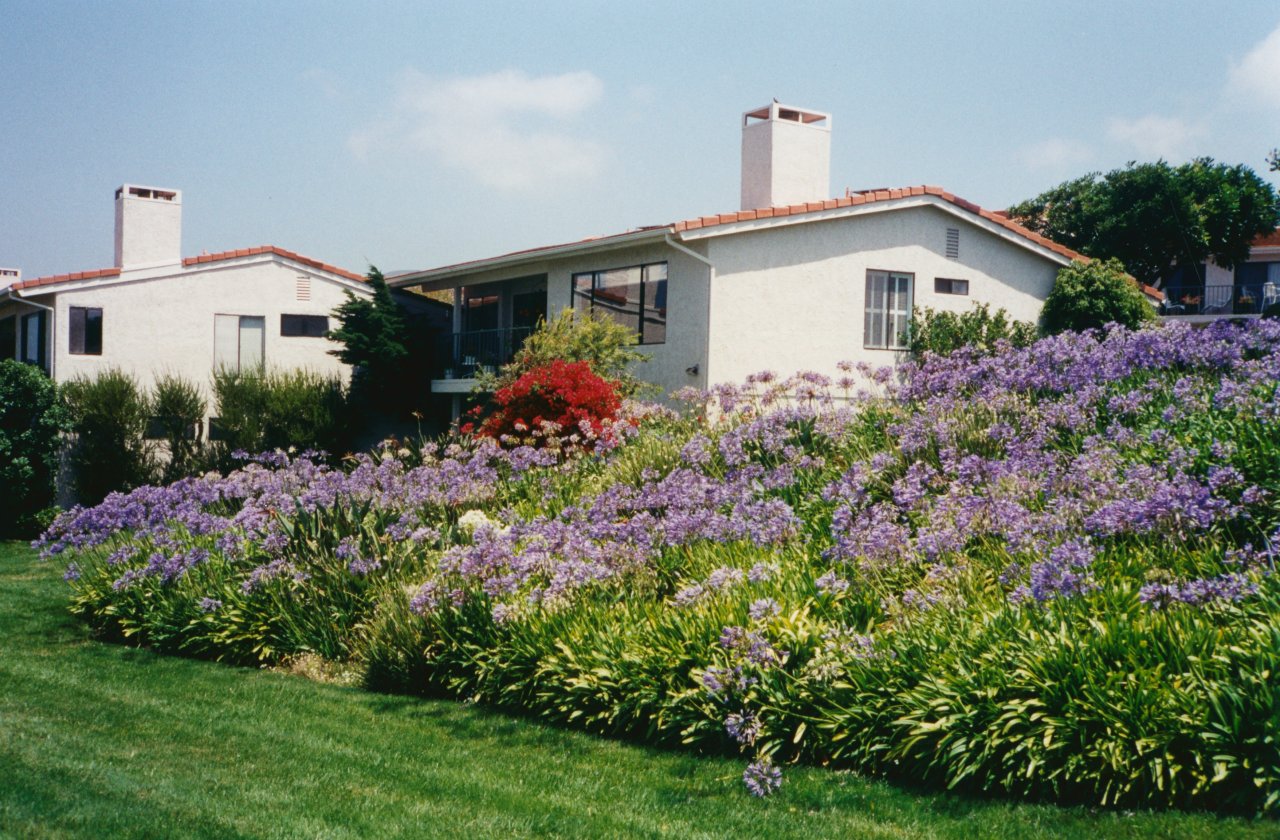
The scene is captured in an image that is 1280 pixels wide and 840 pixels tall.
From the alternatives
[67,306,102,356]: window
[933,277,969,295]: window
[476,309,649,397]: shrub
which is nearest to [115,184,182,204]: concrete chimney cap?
[67,306,102,356]: window

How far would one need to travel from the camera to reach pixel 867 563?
736cm

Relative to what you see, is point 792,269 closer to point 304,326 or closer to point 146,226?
point 304,326

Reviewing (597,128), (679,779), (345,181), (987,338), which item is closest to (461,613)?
(679,779)

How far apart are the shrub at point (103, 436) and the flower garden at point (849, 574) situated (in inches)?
419

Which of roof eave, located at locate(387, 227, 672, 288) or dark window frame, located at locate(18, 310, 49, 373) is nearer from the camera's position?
roof eave, located at locate(387, 227, 672, 288)

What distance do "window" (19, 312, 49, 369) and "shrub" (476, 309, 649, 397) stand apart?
12513mm

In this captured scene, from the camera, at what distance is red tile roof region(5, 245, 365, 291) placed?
22969mm

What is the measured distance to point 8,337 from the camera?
98.0ft

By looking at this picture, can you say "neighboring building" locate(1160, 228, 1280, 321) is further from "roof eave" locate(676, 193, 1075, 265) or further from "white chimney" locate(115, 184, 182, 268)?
"white chimney" locate(115, 184, 182, 268)

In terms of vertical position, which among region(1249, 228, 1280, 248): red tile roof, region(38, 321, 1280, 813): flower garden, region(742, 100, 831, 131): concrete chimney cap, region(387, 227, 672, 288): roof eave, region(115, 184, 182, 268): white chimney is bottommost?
region(38, 321, 1280, 813): flower garden

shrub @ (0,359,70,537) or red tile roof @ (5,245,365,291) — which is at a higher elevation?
red tile roof @ (5,245,365,291)

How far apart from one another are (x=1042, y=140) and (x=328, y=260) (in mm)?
16846

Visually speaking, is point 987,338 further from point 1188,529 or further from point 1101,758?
point 1101,758

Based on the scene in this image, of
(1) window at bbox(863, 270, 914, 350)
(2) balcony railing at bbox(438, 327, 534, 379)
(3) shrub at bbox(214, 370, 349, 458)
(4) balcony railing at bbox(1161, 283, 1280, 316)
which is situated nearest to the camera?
(1) window at bbox(863, 270, 914, 350)
